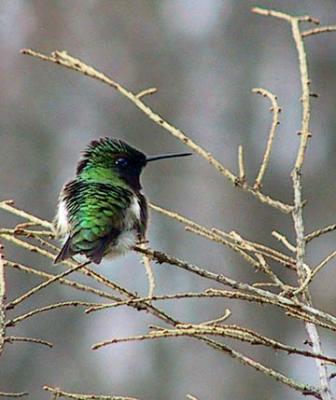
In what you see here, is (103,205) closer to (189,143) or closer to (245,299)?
(189,143)

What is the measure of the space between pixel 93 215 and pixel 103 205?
86 millimetres

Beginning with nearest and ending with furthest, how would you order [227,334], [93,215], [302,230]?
[227,334] → [302,230] → [93,215]

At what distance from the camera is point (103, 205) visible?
349 centimetres

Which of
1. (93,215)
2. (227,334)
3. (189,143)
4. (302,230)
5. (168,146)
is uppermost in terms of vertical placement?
(168,146)

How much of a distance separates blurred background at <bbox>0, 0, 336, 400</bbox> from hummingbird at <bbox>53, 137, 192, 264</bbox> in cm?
670

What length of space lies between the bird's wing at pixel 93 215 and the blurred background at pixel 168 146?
6.99 m

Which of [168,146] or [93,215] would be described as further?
[168,146]

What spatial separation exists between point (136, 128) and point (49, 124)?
1208 millimetres

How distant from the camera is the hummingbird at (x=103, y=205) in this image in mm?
3262

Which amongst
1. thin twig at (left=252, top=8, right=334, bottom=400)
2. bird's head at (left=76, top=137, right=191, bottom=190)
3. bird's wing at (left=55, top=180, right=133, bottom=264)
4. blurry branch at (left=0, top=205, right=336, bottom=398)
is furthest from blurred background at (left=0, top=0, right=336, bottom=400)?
blurry branch at (left=0, top=205, right=336, bottom=398)

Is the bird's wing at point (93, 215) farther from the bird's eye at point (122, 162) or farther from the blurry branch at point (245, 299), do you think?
the blurry branch at point (245, 299)

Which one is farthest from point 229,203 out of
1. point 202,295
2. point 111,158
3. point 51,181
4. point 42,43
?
point 202,295

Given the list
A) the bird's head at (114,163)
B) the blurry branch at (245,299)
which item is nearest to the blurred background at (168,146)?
the bird's head at (114,163)

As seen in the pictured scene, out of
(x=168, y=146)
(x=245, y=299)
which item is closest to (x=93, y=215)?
(x=245, y=299)
